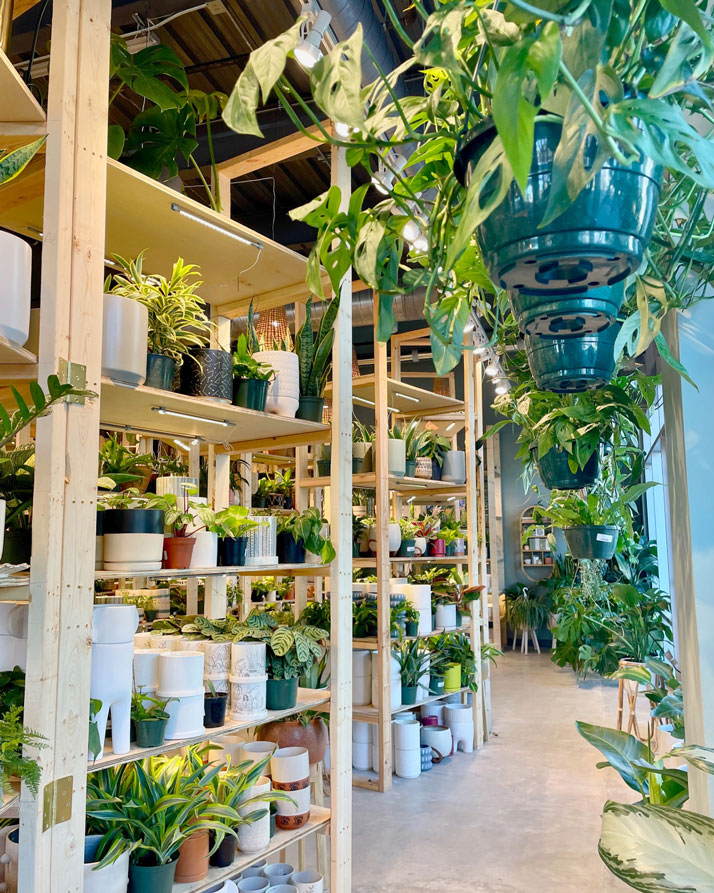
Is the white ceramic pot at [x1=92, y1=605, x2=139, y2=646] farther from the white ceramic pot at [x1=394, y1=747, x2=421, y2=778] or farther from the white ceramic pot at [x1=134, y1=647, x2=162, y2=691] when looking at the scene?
the white ceramic pot at [x1=394, y1=747, x2=421, y2=778]

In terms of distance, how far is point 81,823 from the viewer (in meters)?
1.70

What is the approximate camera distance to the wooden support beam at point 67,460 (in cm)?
163

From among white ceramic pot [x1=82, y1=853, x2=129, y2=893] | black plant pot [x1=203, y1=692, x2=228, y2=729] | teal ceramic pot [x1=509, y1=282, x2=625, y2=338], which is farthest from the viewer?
black plant pot [x1=203, y1=692, x2=228, y2=729]

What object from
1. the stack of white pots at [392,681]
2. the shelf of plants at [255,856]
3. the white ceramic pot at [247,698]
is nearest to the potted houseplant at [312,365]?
the white ceramic pot at [247,698]

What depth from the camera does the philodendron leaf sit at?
2.72ft

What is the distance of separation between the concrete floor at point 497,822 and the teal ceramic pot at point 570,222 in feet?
10.4

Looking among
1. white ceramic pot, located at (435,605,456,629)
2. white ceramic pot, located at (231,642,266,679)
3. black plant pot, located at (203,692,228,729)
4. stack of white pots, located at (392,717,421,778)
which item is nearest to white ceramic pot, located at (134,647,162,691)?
black plant pot, located at (203,692,228,729)

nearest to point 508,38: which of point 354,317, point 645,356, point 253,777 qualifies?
point 253,777

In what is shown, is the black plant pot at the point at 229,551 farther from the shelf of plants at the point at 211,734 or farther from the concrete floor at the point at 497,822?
the concrete floor at the point at 497,822

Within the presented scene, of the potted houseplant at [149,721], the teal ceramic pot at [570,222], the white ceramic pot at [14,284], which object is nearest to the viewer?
the teal ceramic pot at [570,222]

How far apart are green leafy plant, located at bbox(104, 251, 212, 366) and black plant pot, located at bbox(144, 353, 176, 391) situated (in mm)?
44

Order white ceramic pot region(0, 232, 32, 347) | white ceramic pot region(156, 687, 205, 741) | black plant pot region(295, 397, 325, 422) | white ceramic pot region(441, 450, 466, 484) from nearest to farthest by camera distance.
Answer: white ceramic pot region(0, 232, 32, 347) → white ceramic pot region(156, 687, 205, 741) → black plant pot region(295, 397, 325, 422) → white ceramic pot region(441, 450, 466, 484)

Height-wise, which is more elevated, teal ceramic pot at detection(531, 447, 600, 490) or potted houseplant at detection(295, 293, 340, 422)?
potted houseplant at detection(295, 293, 340, 422)

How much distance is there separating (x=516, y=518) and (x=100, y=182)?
1060 centimetres
